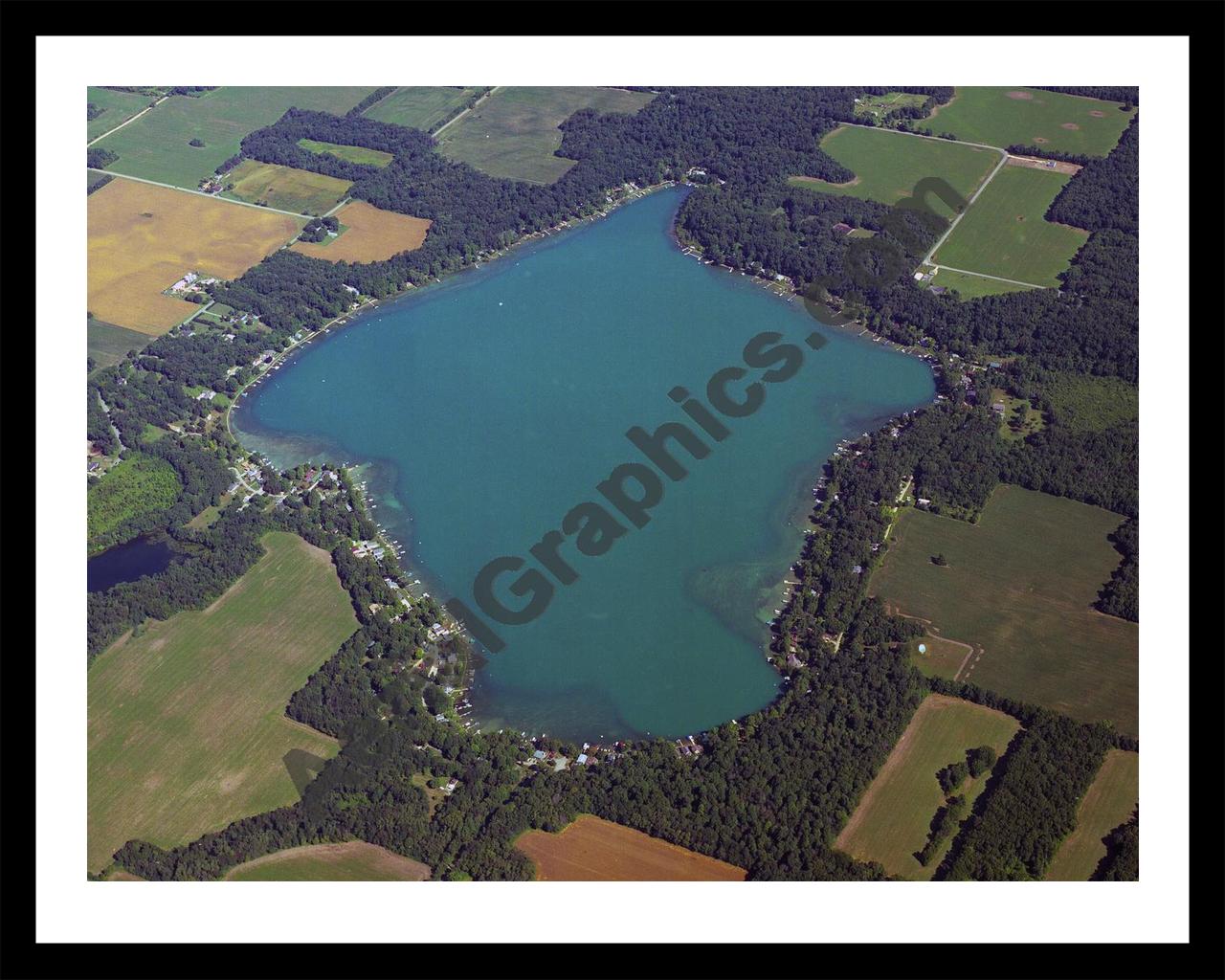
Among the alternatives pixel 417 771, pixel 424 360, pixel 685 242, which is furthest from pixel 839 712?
pixel 685 242

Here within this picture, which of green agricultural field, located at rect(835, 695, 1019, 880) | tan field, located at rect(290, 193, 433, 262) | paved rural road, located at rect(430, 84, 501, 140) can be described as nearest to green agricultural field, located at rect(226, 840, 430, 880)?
green agricultural field, located at rect(835, 695, 1019, 880)

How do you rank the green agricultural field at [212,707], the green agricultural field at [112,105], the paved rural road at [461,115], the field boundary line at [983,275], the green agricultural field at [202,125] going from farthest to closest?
the green agricultural field at [112,105]
the paved rural road at [461,115]
the green agricultural field at [202,125]
the field boundary line at [983,275]
the green agricultural field at [212,707]

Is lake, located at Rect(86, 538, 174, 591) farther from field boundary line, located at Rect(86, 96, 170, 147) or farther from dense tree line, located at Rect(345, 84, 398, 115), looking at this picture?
dense tree line, located at Rect(345, 84, 398, 115)

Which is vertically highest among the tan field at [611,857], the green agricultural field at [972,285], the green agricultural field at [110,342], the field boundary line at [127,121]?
the field boundary line at [127,121]

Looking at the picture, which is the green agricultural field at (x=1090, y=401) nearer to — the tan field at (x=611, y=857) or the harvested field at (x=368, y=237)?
the tan field at (x=611, y=857)

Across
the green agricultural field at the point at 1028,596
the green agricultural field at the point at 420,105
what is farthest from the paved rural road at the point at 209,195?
the green agricultural field at the point at 1028,596

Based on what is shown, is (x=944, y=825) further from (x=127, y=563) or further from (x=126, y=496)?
(x=126, y=496)

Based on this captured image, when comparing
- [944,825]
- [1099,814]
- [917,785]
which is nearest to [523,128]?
[917,785]
